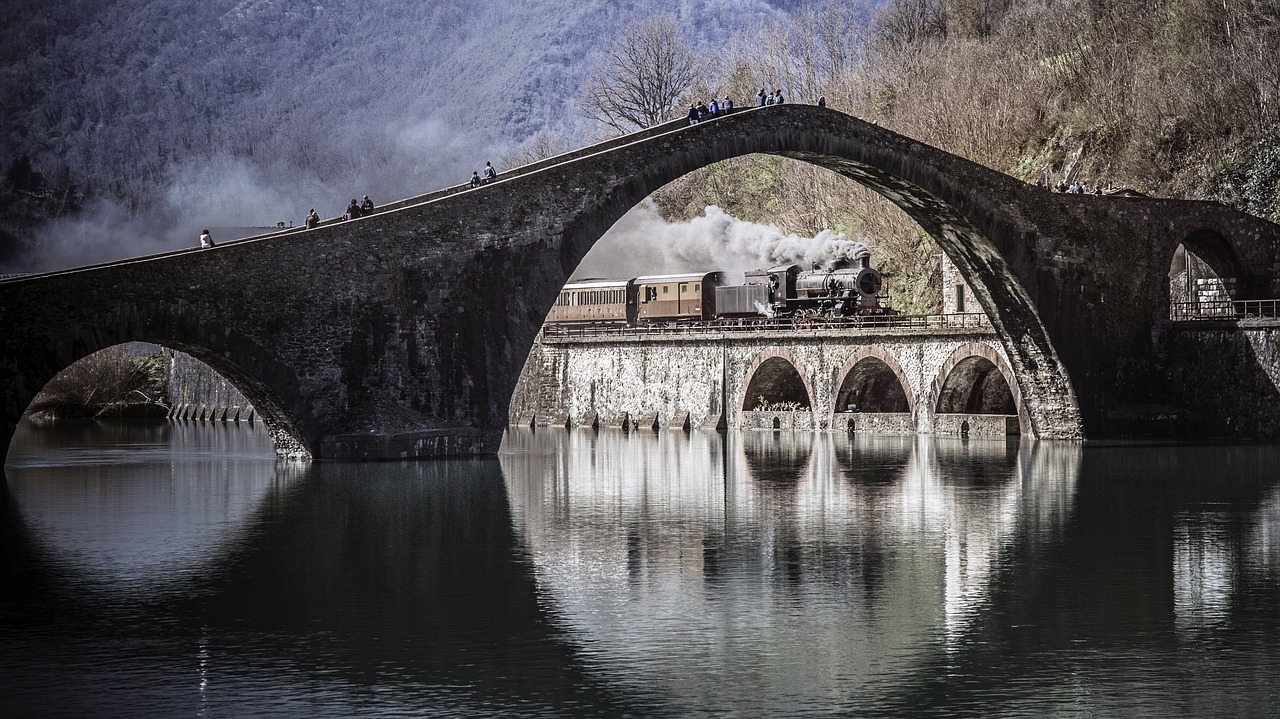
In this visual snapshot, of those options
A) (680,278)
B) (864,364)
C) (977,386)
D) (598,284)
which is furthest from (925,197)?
(598,284)

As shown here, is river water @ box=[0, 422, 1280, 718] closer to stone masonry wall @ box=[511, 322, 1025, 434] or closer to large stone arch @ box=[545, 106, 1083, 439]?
large stone arch @ box=[545, 106, 1083, 439]

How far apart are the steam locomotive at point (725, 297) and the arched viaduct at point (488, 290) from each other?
11991 millimetres

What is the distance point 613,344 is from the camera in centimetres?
6000

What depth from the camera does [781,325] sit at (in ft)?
183

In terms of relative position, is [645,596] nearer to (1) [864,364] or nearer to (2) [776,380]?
(1) [864,364]

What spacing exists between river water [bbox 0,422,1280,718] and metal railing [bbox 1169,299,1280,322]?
42.5 feet

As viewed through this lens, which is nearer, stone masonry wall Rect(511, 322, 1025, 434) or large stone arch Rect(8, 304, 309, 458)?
large stone arch Rect(8, 304, 309, 458)

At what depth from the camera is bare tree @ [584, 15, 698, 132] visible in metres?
88.6

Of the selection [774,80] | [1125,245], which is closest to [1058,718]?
[1125,245]

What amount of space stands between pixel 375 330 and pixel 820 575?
62.7 ft

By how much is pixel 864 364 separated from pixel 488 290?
19.5 m

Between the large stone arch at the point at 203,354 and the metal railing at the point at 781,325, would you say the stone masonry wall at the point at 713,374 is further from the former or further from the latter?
the large stone arch at the point at 203,354

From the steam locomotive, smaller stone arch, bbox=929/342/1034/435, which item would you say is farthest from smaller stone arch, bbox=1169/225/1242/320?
the steam locomotive

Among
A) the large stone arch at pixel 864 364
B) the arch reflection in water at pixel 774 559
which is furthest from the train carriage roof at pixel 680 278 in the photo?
the arch reflection in water at pixel 774 559
